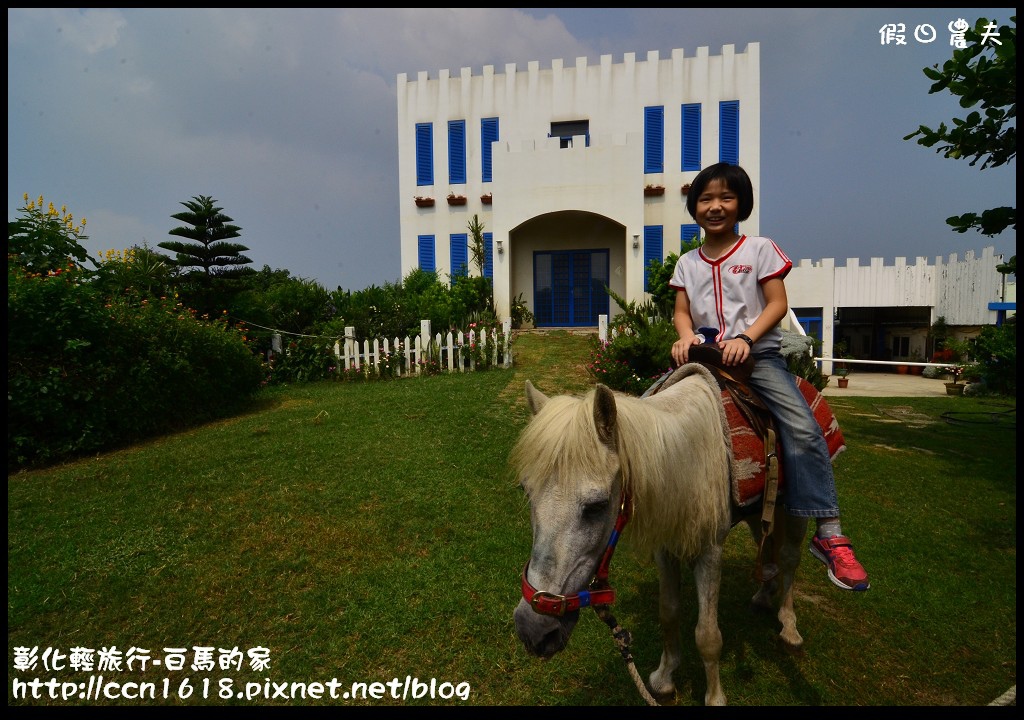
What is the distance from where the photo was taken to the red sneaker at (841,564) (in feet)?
7.27

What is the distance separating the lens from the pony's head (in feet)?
5.19

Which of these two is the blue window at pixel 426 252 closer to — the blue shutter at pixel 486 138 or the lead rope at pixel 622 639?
the blue shutter at pixel 486 138

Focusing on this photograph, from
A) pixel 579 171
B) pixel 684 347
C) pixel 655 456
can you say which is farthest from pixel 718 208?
pixel 579 171

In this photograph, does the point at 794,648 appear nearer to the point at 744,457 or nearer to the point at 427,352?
the point at 744,457

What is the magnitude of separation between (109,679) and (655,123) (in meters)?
19.0

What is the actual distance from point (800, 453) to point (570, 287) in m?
14.7

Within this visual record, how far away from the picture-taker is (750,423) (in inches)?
93.7

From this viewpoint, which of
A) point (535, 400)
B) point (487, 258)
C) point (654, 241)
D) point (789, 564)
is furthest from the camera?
point (487, 258)

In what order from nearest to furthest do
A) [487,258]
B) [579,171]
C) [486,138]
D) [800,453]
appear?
[800,453] → [579,171] → [487,258] → [486,138]

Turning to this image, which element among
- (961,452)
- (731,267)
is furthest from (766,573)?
(961,452)

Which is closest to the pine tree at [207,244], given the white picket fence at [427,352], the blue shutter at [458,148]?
the white picket fence at [427,352]

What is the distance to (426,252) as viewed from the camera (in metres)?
18.1

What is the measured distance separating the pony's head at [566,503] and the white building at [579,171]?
44.6 feet

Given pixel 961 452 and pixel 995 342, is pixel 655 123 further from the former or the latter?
pixel 961 452
